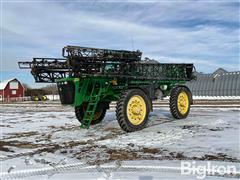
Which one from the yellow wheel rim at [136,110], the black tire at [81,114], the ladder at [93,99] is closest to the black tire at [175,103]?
the yellow wheel rim at [136,110]

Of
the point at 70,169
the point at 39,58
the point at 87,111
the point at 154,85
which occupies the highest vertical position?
the point at 39,58

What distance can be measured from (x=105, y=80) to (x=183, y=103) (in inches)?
173

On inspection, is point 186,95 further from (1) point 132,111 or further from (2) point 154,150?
(2) point 154,150

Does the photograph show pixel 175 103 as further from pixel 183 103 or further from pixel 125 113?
pixel 125 113

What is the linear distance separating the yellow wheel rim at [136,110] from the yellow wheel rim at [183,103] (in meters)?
2.97

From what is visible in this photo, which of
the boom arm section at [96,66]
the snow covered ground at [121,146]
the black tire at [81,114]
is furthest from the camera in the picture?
the black tire at [81,114]

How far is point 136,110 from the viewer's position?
1132 centimetres

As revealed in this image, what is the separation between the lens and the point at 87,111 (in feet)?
38.9

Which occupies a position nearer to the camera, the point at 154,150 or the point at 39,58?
the point at 154,150

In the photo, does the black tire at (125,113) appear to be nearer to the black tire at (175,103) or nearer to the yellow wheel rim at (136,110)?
the yellow wheel rim at (136,110)

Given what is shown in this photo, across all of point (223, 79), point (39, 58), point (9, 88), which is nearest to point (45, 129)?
point (39, 58)

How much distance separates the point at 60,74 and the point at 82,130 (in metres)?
1.94

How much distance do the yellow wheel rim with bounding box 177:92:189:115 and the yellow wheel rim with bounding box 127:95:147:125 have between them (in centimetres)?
297

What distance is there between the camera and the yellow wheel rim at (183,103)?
1428 cm
